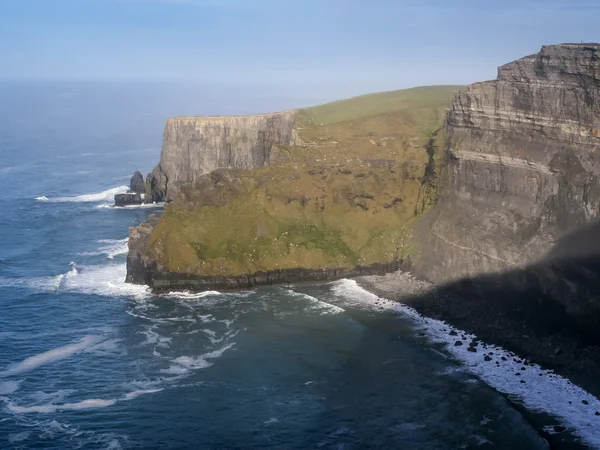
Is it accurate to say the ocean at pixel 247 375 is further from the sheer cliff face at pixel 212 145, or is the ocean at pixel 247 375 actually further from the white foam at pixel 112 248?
the sheer cliff face at pixel 212 145

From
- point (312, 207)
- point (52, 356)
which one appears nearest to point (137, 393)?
point (52, 356)

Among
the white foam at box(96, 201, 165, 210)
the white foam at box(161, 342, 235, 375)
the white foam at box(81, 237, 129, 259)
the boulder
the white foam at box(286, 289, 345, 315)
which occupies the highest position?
the boulder

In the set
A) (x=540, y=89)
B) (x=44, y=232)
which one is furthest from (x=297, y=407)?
(x=44, y=232)

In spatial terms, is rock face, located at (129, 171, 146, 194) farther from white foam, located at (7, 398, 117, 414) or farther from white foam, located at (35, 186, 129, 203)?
white foam, located at (7, 398, 117, 414)

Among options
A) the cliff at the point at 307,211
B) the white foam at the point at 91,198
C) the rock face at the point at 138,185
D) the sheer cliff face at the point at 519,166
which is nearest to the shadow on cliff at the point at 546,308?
the sheer cliff face at the point at 519,166

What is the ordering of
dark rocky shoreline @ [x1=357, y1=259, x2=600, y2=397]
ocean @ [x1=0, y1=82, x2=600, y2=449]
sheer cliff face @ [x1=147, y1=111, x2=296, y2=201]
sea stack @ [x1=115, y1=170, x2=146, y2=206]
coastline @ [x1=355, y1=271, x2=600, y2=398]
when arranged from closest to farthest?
ocean @ [x1=0, y1=82, x2=600, y2=449] < coastline @ [x1=355, y1=271, x2=600, y2=398] < dark rocky shoreline @ [x1=357, y1=259, x2=600, y2=397] < sheer cliff face @ [x1=147, y1=111, x2=296, y2=201] < sea stack @ [x1=115, y1=170, x2=146, y2=206]

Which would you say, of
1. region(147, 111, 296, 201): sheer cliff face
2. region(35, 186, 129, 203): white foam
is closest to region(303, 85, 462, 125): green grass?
region(147, 111, 296, 201): sheer cliff face

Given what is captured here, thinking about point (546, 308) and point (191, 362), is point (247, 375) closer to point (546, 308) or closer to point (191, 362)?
point (191, 362)
